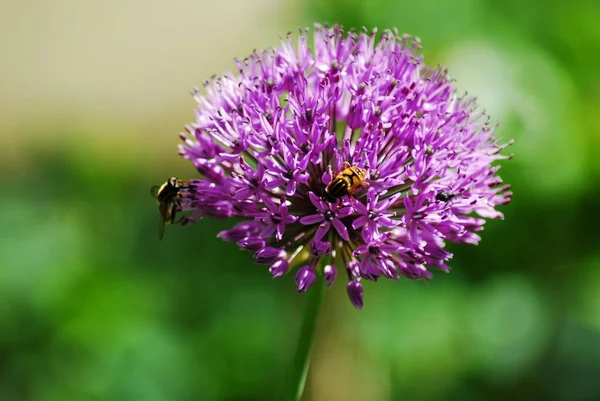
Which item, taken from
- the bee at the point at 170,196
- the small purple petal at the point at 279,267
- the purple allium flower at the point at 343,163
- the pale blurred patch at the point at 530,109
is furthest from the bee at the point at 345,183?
the pale blurred patch at the point at 530,109

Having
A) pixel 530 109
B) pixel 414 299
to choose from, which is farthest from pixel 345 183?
pixel 414 299

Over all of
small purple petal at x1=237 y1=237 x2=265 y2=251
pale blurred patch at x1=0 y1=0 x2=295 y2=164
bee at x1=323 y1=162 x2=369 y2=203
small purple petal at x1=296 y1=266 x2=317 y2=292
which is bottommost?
small purple petal at x1=296 y1=266 x2=317 y2=292

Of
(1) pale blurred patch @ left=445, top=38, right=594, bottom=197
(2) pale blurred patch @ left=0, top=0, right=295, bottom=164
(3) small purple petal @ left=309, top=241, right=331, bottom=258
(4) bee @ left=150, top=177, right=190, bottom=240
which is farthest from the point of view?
(2) pale blurred patch @ left=0, top=0, right=295, bottom=164

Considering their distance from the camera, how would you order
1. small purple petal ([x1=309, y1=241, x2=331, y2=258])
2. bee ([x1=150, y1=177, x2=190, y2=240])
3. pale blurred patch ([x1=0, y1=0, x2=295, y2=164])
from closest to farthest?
small purple petal ([x1=309, y1=241, x2=331, y2=258])
bee ([x1=150, y1=177, x2=190, y2=240])
pale blurred patch ([x1=0, y1=0, x2=295, y2=164])

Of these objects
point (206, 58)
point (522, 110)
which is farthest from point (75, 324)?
point (206, 58)

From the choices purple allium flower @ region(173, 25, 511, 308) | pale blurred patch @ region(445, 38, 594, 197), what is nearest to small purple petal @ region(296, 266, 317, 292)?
purple allium flower @ region(173, 25, 511, 308)

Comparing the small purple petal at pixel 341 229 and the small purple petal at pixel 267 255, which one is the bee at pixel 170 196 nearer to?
the small purple petal at pixel 267 255

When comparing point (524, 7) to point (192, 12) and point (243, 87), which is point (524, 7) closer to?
point (243, 87)

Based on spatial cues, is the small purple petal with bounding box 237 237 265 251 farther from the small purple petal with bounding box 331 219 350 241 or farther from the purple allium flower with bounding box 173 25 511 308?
the small purple petal with bounding box 331 219 350 241
